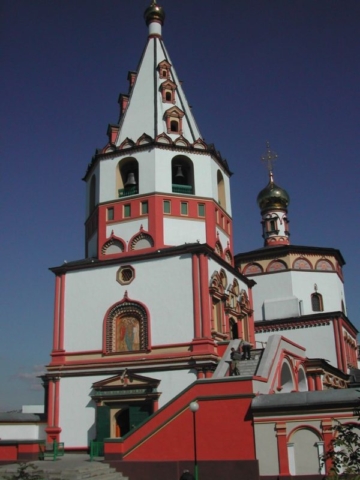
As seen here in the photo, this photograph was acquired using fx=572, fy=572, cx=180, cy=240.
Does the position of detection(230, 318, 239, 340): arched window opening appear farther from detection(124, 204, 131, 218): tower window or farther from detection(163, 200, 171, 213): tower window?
detection(124, 204, 131, 218): tower window

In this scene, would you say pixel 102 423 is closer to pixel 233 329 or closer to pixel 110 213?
pixel 233 329

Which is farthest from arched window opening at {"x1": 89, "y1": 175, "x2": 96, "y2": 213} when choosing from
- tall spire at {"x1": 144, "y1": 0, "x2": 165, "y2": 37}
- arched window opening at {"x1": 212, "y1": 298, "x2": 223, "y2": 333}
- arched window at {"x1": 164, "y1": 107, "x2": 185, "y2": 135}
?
tall spire at {"x1": 144, "y1": 0, "x2": 165, "y2": 37}

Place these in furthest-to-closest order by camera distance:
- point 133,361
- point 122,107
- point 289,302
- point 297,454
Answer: point 289,302, point 122,107, point 133,361, point 297,454

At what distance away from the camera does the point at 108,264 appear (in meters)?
20.5

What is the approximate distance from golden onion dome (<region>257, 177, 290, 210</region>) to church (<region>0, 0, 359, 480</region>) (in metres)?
12.5

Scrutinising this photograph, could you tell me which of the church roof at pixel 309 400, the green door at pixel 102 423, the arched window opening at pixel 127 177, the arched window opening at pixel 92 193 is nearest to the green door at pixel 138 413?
the green door at pixel 102 423

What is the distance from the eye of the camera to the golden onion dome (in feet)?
116

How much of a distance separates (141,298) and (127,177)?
16.5 feet

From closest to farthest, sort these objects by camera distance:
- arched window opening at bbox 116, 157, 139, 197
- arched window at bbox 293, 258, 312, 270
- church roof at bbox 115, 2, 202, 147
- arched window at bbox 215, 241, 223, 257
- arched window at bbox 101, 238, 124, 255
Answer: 1. arched window at bbox 101, 238, 124, 255
2. arched window at bbox 215, 241, 223, 257
3. arched window opening at bbox 116, 157, 139, 197
4. church roof at bbox 115, 2, 202, 147
5. arched window at bbox 293, 258, 312, 270

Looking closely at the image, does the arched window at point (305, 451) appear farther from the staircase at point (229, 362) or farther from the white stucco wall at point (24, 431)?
the white stucco wall at point (24, 431)

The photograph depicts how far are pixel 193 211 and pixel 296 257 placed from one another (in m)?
12.0

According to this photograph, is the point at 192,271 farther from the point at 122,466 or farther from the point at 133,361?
the point at 122,466

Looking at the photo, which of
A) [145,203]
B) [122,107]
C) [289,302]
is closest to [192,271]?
[145,203]

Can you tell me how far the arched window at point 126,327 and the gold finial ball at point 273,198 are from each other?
1792 centimetres
